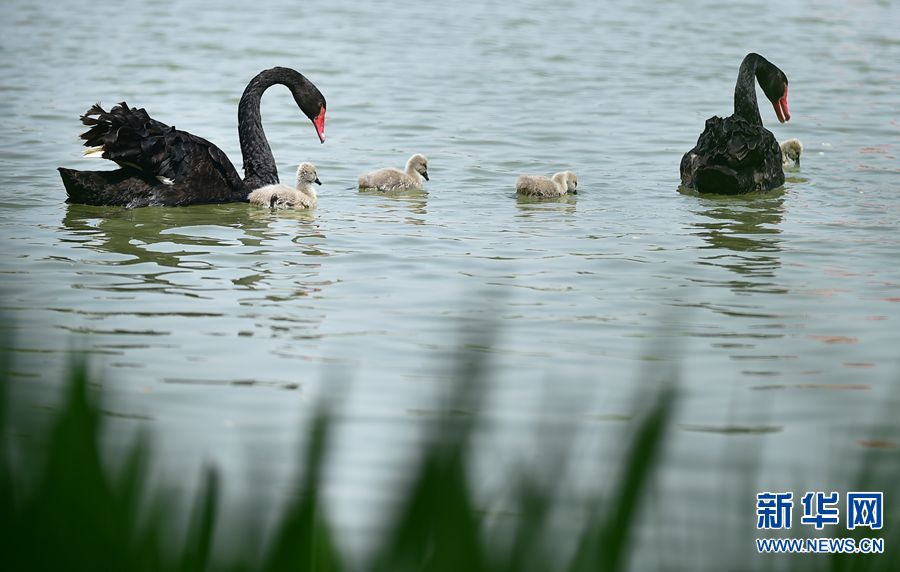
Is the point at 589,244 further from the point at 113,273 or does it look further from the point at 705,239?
the point at 113,273

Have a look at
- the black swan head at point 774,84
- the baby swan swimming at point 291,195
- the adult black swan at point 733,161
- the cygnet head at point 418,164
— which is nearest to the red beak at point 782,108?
the black swan head at point 774,84

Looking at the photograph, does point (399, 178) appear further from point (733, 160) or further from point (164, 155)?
point (733, 160)

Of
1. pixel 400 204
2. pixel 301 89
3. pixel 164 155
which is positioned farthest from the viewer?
pixel 301 89

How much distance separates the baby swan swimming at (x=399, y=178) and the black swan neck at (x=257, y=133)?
0.78m

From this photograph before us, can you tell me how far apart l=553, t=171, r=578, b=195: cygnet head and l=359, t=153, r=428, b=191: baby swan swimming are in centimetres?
116

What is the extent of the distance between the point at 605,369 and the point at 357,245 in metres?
3.39

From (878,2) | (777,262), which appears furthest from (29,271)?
(878,2)

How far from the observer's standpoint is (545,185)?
1066 cm

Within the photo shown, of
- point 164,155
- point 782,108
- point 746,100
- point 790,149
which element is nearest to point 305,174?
point 164,155

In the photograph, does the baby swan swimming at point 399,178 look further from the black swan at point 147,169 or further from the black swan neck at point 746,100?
the black swan neck at point 746,100

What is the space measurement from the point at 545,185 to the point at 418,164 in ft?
3.93

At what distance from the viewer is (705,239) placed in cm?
915

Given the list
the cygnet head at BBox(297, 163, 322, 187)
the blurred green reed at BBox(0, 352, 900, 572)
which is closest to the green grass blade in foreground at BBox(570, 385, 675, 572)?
the blurred green reed at BBox(0, 352, 900, 572)

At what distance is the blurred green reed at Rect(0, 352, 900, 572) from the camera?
39.5 inches
